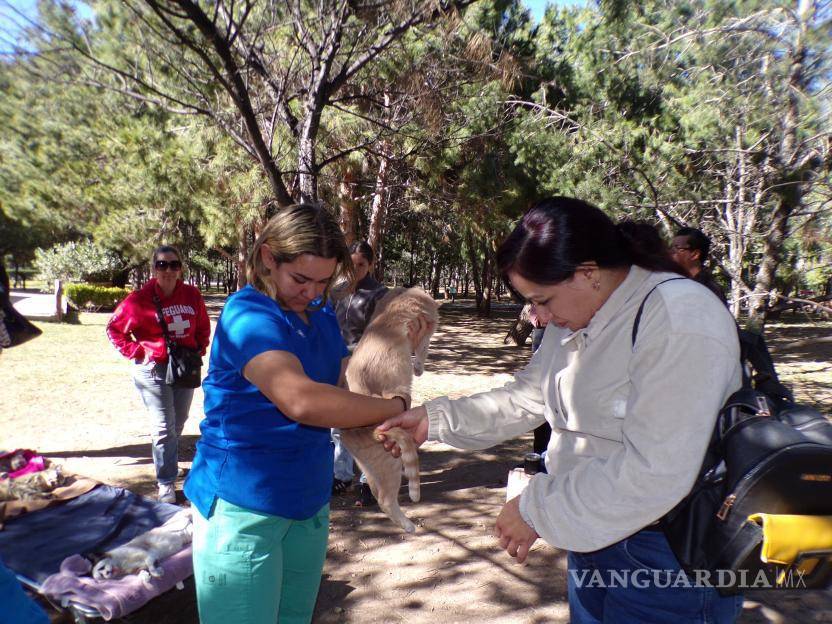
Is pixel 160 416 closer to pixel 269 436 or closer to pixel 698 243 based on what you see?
pixel 269 436

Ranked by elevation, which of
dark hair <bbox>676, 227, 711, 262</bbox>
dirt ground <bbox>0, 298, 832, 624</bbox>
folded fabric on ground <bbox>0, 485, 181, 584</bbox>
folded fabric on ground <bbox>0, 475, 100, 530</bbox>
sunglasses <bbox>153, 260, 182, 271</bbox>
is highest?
dark hair <bbox>676, 227, 711, 262</bbox>

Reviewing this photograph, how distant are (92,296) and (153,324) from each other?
790 inches

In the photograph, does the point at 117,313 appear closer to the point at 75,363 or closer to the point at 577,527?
the point at 577,527

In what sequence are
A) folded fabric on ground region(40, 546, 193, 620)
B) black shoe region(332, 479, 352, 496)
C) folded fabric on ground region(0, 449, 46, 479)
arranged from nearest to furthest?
1. folded fabric on ground region(40, 546, 193, 620)
2. folded fabric on ground region(0, 449, 46, 479)
3. black shoe region(332, 479, 352, 496)

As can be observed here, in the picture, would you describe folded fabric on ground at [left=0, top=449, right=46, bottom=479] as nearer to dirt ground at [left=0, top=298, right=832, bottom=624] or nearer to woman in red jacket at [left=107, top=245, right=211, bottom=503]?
woman in red jacket at [left=107, top=245, right=211, bottom=503]

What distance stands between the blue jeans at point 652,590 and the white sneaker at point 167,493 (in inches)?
160

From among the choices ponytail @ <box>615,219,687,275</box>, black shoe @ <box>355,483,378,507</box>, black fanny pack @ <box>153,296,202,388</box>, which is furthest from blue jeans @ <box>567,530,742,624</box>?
black fanny pack @ <box>153,296,202,388</box>

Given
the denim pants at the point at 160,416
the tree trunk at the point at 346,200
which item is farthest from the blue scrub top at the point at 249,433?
the tree trunk at the point at 346,200

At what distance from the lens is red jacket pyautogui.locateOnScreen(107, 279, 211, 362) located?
479 cm

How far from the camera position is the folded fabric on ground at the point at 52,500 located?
362 cm

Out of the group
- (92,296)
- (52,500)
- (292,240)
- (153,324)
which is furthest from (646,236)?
(92,296)

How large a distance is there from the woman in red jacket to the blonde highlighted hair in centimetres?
322

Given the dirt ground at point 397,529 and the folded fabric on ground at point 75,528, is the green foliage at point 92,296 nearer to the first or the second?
the dirt ground at point 397,529

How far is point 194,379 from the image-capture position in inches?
188
